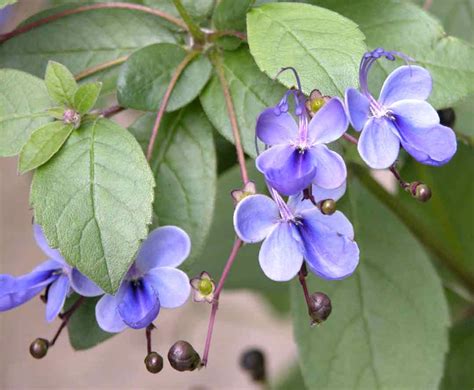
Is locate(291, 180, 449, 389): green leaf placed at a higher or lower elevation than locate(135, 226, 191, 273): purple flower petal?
lower

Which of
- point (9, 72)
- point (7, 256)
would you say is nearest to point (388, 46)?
point (9, 72)

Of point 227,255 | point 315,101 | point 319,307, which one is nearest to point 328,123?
point 315,101

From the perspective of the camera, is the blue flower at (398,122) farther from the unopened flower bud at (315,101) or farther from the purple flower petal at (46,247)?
the purple flower petal at (46,247)

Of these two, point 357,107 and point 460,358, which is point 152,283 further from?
point 460,358

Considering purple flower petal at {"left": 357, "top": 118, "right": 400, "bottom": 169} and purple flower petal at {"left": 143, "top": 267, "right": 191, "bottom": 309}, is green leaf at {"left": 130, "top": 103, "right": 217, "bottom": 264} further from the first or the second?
purple flower petal at {"left": 357, "top": 118, "right": 400, "bottom": 169}

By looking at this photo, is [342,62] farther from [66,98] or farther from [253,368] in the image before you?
[253,368]

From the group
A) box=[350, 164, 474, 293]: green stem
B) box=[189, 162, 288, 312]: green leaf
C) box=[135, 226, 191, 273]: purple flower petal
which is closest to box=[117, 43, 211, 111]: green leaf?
box=[135, 226, 191, 273]: purple flower petal

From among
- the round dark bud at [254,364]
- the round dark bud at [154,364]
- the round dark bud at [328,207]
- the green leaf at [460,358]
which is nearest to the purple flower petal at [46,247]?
the round dark bud at [154,364]
